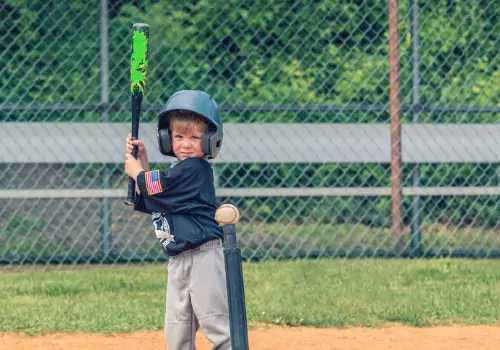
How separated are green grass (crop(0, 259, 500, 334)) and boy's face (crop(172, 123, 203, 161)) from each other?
1.56 metres

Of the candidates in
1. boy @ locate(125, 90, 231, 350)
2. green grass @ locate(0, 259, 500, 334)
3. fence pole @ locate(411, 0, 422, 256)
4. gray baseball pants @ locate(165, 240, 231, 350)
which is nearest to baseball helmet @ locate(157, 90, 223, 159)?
boy @ locate(125, 90, 231, 350)

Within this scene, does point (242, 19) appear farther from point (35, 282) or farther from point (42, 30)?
point (35, 282)

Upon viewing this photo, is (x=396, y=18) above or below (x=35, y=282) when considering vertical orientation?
above

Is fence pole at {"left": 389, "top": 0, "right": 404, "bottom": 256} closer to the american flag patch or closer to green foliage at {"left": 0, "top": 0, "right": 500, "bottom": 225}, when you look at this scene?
green foliage at {"left": 0, "top": 0, "right": 500, "bottom": 225}

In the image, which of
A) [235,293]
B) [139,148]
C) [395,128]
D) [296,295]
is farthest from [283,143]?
[235,293]

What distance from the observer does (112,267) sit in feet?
23.5

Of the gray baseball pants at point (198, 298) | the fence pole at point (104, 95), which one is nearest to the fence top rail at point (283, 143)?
the fence pole at point (104, 95)

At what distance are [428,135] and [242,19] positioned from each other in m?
1.65

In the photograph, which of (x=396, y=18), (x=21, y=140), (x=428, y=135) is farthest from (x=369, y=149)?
(x=21, y=140)

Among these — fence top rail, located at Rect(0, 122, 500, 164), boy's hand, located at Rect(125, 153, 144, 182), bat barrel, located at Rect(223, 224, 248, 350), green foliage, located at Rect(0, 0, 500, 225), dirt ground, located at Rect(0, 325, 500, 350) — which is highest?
green foliage, located at Rect(0, 0, 500, 225)

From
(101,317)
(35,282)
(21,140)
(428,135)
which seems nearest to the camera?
(101,317)

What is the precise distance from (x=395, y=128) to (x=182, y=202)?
379 centimetres

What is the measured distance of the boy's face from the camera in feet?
12.8

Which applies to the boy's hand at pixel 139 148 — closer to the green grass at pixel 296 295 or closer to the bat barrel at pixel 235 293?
the bat barrel at pixel 235 293
